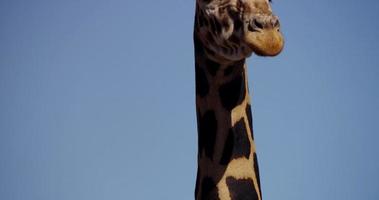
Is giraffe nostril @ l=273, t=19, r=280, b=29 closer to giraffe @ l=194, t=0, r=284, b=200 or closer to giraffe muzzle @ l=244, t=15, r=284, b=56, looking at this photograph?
giraffe muzzle @ l=244, t=15, r=284, b=56

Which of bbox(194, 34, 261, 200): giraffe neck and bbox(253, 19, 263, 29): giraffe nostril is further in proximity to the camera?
bbox(194, 34, 261, 200): giraffe neck

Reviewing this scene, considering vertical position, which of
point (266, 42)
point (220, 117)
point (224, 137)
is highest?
Result: point (266, 42)

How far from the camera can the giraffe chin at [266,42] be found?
2.97 m

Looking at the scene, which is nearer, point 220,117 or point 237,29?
point 237,29

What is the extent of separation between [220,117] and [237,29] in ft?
2.03

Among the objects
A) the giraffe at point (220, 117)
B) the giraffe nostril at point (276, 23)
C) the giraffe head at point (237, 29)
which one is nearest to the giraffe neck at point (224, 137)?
the giraffe at point (220, 117)

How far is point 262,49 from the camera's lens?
117 inches

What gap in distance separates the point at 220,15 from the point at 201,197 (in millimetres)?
968

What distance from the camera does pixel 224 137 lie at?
3650 millimetres

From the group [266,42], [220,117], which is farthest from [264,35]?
[220,117]

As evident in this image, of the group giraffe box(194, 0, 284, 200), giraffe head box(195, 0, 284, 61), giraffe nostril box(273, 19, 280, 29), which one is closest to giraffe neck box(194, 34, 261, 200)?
giraffe box(194, 0, 284, 200)

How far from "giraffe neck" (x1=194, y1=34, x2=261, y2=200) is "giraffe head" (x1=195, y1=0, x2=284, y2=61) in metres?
0.13

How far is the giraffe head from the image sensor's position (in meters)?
3.00

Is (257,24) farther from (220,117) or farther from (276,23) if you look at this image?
(220,117)
